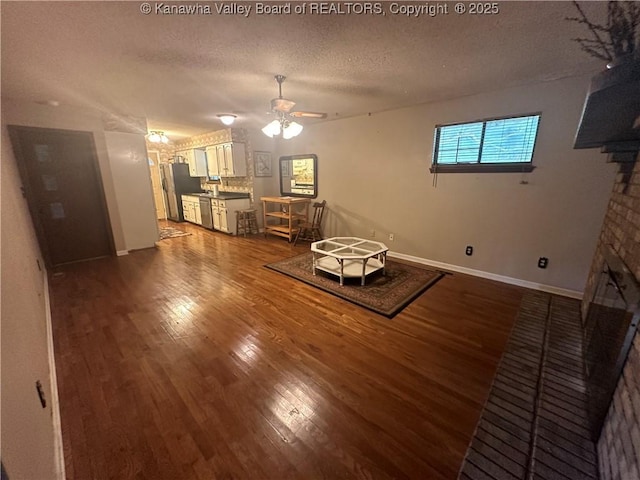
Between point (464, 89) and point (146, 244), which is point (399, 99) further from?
point (146, 244)

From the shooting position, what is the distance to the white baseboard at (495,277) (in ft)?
9.64

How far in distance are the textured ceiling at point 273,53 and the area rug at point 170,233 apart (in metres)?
2.88

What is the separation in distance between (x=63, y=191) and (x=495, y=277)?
6.29 meters

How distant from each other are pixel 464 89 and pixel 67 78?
4285mm

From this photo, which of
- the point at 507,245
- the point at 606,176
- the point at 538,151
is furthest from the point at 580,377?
the point at 538,151

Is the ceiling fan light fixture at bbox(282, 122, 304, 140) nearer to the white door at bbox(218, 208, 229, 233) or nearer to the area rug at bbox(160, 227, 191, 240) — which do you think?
the white door at bbox(218, 208, 229, 233)

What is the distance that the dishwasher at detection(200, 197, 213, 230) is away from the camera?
6188 mm

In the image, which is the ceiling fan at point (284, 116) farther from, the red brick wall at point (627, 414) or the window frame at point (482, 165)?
the red brick wall at point (627, 414)

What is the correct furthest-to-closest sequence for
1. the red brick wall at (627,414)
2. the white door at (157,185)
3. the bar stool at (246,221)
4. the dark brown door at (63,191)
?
the white door at (157,185) → the bar stool at (246,221) → the dark brown door at (63,191) → the red brick wall at (627,414)

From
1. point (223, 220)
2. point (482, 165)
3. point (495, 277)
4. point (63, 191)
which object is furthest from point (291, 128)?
point (63, 191)

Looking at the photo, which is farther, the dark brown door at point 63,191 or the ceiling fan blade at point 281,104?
the dark brown door at point 63,191

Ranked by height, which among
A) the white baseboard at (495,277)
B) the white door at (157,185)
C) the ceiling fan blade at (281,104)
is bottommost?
the white baseboard at (495,277)

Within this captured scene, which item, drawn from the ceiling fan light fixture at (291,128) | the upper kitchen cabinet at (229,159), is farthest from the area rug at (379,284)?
the upper kitchen cabinet at (229,159)

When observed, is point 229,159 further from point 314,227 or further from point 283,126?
point 283,126
